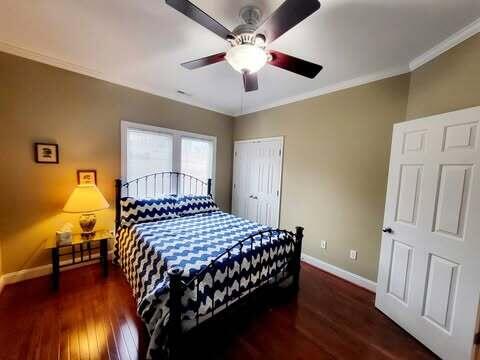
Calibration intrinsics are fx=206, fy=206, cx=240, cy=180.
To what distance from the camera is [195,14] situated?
1.24m

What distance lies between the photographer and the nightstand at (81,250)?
2.28m

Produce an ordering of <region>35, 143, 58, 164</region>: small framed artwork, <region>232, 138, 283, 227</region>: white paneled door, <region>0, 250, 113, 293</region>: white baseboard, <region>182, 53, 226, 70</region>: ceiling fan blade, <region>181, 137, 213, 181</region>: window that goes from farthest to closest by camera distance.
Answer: <region>181, 137, 213, 181</region>: window → <region>232, 138, 283, 227</region>: white paneled door → <region>35, 143, 58, 164</region>: small framed artwork → <region>0, 250, 113, 293</region>: white baseboard → <region>182, 53, 226, 70</region>: ceiling fan blade

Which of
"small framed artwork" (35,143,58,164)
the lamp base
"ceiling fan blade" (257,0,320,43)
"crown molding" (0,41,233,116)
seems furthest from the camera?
the lamp base

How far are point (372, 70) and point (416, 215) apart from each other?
170cm

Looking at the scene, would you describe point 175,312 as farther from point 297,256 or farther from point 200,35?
point 200,35

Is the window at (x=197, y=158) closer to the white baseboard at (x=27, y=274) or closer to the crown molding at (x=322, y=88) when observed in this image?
the crown molding at (x=322, y=88)

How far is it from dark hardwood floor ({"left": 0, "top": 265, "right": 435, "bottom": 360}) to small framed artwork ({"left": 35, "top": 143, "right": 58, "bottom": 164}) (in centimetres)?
142

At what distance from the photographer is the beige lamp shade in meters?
2.33

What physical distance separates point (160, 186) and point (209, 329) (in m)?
2.40

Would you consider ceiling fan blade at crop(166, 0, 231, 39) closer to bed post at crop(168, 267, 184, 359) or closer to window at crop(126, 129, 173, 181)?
bed post at crop(168, 267, 184, 359)

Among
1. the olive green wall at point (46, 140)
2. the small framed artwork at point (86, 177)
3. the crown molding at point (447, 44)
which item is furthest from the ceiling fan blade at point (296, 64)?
the small framed artwork at point (86, 177)

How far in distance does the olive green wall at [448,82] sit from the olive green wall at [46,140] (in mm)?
3530

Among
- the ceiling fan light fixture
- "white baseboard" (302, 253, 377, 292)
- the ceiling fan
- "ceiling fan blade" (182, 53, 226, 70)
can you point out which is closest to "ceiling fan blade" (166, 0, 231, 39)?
the ceiling fan

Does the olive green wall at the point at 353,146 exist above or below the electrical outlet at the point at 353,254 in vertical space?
above
